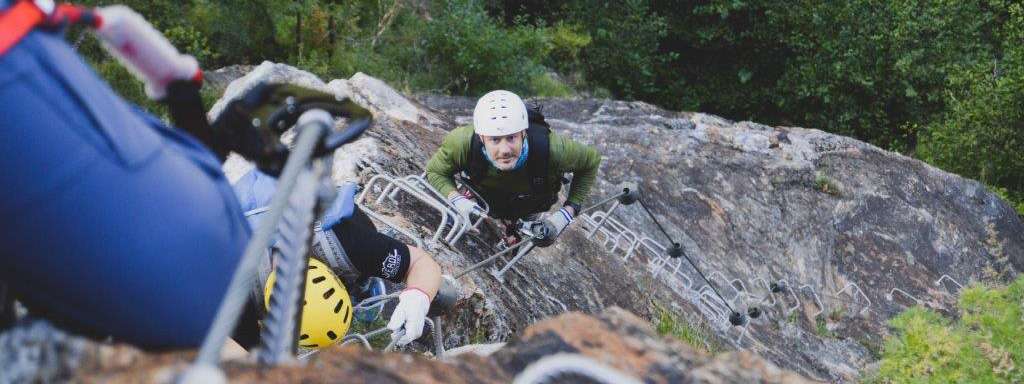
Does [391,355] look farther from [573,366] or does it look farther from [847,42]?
[847,42]

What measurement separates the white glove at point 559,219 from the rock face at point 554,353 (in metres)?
3.80

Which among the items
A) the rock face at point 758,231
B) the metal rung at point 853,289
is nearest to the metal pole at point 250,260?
the rock face at point 758,231

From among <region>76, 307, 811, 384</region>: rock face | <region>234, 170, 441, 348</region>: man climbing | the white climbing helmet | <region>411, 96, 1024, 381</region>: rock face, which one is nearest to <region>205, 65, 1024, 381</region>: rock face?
<region>411, 96, 1024, 381</region>: rock face

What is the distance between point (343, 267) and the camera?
388 centimetres

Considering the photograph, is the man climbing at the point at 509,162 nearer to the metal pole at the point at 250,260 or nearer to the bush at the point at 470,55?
the metal pole at the point at 250,260

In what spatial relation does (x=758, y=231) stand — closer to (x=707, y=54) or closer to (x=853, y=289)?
(x=853, y=289)

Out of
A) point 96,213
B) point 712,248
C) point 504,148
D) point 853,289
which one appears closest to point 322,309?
point 96,213

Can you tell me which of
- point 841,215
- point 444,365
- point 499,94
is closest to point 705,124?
point 841,215

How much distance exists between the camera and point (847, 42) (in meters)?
23.6

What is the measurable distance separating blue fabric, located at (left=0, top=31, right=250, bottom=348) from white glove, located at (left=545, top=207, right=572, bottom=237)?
454cm

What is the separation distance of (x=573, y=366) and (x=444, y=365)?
340 millimetres

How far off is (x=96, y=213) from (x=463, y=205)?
437cm

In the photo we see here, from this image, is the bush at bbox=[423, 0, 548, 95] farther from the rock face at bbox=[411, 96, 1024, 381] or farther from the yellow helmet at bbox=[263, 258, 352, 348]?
the yellow helmet at bbox=[263, 258, 352, 348]

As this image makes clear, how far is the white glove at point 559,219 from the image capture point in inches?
249
